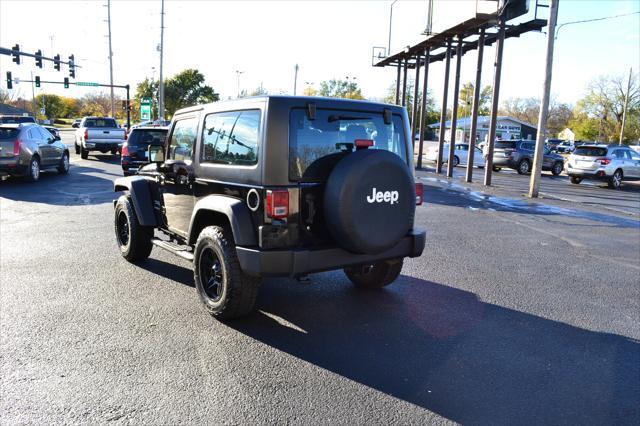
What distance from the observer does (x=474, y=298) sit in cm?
550

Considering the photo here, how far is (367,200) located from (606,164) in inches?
785

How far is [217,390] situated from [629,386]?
2.93 meters

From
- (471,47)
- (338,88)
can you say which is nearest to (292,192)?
(471,47)

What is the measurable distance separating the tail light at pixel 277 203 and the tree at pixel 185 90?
6131 centimetres

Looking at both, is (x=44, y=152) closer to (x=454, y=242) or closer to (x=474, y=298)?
(x=454, y=242)

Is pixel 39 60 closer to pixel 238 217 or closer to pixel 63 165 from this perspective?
pixel 63 165

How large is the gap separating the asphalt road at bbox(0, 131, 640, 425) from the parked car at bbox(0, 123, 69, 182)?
805 centimetres

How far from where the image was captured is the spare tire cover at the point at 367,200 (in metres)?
4.04

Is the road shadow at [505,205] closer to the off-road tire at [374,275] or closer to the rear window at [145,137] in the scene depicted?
the off-road tire at [374,275]

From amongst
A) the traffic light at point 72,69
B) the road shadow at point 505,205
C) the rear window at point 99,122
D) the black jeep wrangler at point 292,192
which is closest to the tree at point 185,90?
the traffic light at point 72,69

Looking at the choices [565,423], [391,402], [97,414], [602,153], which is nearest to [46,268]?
[97,414]

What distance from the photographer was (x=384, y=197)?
4.24 metres

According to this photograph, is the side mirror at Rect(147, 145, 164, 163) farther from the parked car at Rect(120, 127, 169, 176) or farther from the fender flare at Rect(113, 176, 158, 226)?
the parked car at Rect(120, 127, 169, 176)

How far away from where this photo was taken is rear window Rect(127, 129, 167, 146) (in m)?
14.6
